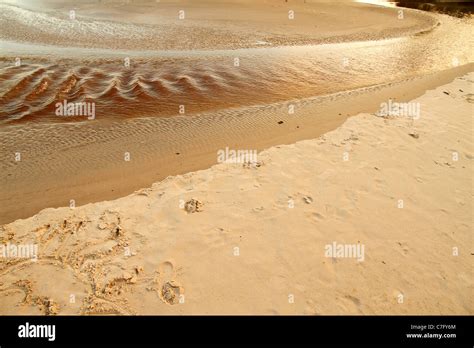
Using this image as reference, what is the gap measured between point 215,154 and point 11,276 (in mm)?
3526

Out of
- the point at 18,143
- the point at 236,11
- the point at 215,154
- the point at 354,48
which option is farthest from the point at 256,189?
the point at 236,11

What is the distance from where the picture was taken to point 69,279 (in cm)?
Answer: 350

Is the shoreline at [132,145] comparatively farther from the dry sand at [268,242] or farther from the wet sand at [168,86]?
the dry sand at [268,242]

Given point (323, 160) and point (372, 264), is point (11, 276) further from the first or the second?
point (323, 160)

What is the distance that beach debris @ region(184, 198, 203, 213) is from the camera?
4.42m

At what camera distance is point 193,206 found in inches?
177

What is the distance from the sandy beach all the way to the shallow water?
7 centimetres

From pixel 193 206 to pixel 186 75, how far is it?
6205mm


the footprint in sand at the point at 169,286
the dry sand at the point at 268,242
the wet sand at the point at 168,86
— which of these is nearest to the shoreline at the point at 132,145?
the wet sand at the point at 168,86

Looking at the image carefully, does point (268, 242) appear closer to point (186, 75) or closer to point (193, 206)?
point (193, 206)

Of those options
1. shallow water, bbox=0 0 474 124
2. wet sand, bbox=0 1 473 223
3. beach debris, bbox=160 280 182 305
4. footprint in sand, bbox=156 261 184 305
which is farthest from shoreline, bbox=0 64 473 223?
beach debris, bbox=160 280 182 305

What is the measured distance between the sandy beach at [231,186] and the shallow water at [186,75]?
0.24 ft

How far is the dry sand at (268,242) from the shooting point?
11.0 ft

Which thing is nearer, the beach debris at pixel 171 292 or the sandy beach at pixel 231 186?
the beach debris at pixel 171 292
